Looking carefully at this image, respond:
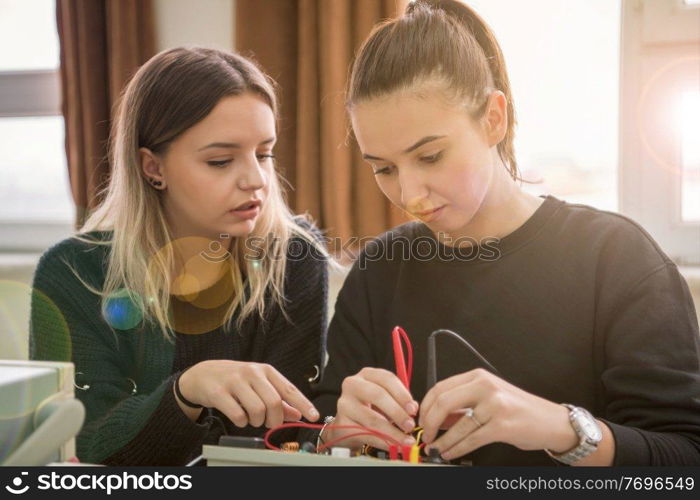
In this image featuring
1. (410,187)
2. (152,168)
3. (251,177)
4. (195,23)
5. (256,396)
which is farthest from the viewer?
(195,23)

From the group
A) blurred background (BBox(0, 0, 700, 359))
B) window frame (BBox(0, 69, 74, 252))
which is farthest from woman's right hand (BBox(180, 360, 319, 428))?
window frame (BBox(0, 69, 74, 252))

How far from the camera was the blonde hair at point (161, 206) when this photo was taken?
1312mm

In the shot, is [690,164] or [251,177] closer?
[251,177]

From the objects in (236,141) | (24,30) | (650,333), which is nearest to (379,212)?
(236,141)

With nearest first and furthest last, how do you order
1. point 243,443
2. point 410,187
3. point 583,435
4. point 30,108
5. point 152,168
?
1. point 243,443
2. point 583,435
3. point 410,187
4. point 152,168
5. point 30,108

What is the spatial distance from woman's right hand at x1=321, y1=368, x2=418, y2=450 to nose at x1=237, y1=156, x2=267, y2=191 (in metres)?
0.55

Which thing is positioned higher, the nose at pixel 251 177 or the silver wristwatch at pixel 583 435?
the nose at pixel 251 177

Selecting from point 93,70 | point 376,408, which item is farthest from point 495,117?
→ point 93,70

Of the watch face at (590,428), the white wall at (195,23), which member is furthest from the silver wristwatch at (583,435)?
the white wall at (195,23)

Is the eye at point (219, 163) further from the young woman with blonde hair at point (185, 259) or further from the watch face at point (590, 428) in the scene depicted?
the watch face at point (590, 428)

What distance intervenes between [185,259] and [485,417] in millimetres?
863

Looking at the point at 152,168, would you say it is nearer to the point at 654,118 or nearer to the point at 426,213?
the point at 426,213

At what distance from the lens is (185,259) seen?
143 centimetres

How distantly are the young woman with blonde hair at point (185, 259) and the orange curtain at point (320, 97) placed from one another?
23.0 inches
